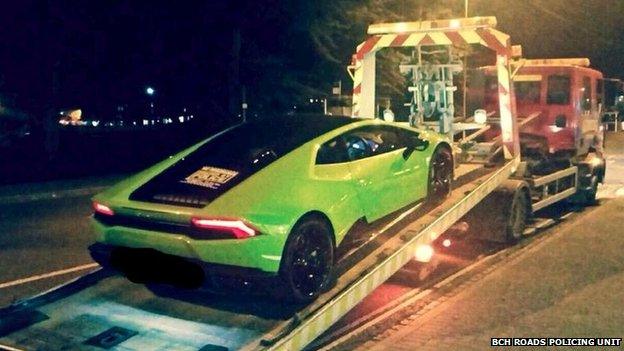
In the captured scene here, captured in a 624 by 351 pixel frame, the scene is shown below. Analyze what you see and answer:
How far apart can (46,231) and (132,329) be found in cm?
599

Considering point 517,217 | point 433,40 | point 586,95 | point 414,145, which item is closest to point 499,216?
point 517,217

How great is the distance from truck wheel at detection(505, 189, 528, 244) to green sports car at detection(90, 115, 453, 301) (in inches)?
130

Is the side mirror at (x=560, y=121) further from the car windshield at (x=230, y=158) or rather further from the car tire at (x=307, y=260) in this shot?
the car tire at (x=307, y=260)

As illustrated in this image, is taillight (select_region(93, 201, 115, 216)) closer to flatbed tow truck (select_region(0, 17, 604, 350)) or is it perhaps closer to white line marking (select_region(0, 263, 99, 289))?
flatbed tow truck (select_region(0, 17, 604, 350))

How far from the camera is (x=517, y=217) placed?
9984mm

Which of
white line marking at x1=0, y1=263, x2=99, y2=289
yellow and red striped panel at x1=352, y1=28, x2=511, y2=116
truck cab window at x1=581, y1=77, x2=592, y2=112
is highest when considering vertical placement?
yellow and red striped panel at x1=352, y1=28, x2=511, y2=116

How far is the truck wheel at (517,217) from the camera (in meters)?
9.69

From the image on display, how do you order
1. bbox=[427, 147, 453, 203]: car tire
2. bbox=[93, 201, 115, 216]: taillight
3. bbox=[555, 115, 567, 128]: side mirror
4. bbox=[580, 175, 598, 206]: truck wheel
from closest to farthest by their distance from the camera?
bbox=[93, 201, 115, 216]: taillight < bbox=[427, 147, 453, 203]: car tire < bbox=[555, 115, 567, 128]: side mirror < bbox=[580, 175, 598, 206]: truck wheel

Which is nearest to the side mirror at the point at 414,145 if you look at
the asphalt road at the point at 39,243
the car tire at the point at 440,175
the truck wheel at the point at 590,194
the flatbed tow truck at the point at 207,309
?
the car tire at the point at 440,175

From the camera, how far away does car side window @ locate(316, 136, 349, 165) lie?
237 inches

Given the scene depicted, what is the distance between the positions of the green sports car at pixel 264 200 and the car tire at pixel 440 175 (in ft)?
2.47

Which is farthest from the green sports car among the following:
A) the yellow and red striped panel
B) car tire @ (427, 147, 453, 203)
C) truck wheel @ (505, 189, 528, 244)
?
truck wheel @ (505, 189, 528, 244)

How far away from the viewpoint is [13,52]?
21.2 metres

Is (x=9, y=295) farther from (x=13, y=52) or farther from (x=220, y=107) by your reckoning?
(x=220, y=107)
